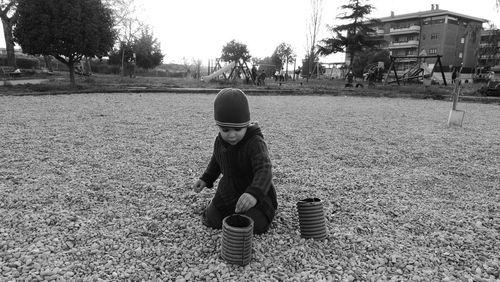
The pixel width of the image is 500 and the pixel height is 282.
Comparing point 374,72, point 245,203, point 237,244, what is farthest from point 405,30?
point 237,244

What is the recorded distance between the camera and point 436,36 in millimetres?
57781

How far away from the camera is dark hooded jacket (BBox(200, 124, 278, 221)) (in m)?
→ 2.31

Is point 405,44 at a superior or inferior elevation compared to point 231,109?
superior

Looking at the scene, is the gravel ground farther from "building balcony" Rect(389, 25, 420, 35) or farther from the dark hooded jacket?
"building balcony" Rect(389, 25, 420, 35)

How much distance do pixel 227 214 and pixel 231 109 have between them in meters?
0.79

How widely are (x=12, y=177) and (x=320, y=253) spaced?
303 centimetres

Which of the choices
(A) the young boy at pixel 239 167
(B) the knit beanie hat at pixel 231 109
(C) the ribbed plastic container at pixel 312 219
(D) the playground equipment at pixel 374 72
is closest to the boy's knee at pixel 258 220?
(A) the young boy at pixel 239 167

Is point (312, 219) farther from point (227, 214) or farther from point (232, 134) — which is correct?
point (232, 134)

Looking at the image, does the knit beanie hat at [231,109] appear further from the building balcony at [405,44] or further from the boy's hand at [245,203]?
the building balcony at [405,44]

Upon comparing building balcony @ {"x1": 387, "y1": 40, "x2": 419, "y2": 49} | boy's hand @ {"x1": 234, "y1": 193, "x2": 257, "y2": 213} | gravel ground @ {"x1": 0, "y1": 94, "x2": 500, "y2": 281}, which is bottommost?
gravel ground @ {"x1": 0, "y1": 94, "x2": 500, "y2": 281}

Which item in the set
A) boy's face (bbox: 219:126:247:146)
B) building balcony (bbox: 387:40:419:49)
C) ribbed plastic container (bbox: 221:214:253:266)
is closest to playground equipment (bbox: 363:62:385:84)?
boy's face (bbox: 219:126:247:146)

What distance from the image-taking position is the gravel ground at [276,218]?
2.12 m

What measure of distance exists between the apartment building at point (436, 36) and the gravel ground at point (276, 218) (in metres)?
54.2

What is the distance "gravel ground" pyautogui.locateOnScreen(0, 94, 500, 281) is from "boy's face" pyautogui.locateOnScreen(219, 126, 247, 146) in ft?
2.16
